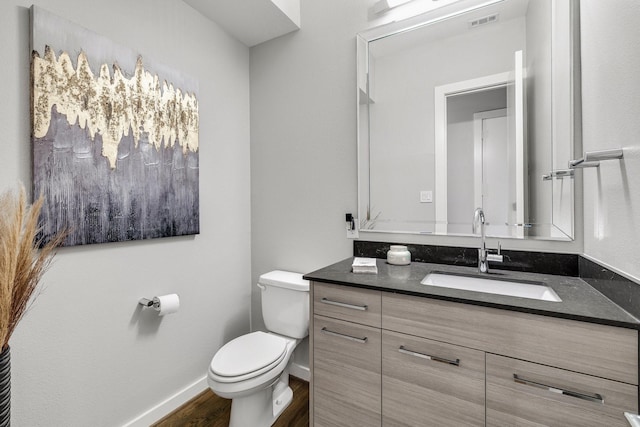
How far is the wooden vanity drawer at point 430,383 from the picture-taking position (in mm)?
1021

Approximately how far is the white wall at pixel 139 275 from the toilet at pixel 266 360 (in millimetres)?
382

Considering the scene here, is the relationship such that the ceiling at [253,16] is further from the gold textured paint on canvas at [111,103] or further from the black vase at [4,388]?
the black vase at [4,388]

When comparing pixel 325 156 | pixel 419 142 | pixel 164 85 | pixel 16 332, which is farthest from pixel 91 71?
pixel 419 142

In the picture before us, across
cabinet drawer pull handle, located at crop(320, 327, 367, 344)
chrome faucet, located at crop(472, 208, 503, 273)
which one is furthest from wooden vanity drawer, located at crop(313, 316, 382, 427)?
chrome faucet, located at crop(472, 208, 503, 273)

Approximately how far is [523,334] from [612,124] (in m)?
0.75

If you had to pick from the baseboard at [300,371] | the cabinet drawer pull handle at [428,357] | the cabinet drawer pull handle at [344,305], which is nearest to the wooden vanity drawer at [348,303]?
the cabinet drawer pull handle at [344,305]

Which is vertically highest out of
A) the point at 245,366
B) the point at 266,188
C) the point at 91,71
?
the point at 91,71

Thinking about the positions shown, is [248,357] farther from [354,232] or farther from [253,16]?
[253,16]

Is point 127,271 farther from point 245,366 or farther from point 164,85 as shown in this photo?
point 164,85

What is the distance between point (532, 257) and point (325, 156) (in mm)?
1300

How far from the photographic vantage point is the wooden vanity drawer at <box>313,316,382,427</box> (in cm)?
123

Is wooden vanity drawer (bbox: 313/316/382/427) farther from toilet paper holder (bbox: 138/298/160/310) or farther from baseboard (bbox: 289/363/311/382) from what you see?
toilet paper holder (bbox: 138/298/160/310)

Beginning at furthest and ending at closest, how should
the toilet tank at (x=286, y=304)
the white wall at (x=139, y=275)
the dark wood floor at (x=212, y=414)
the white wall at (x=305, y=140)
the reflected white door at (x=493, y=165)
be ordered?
the white wall at (x=305, y=140) → the toilet tank at (x=286, y=304) → the dark wood floor at (x=212, y=414) → the reflected white door at (x=493, y=165) → the white wall at (x=139, y=275)

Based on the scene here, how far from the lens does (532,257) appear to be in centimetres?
141
